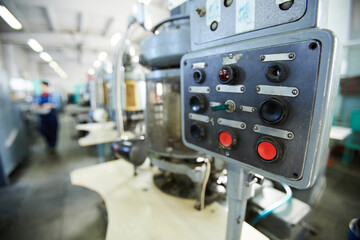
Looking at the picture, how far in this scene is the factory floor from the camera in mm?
1510

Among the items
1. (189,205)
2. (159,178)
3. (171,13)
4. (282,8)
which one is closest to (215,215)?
(189,205)

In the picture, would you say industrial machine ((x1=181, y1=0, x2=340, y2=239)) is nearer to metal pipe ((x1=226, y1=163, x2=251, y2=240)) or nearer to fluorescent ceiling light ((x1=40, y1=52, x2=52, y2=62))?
metal pipe ((x1=226, y1=163, x2=251, y2=240))

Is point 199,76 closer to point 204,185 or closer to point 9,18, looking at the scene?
point 204,185

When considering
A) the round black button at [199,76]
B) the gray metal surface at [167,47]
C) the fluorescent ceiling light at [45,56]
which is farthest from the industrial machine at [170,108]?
the fluorescent ceiling light at [45,56]

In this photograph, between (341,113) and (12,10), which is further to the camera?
(341,113)

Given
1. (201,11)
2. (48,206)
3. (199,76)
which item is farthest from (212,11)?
(48,206)

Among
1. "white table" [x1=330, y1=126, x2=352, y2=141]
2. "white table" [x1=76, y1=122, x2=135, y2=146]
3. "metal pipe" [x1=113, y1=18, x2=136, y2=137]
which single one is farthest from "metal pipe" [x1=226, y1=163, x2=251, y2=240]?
"white table" [x1=76, y1=122, x2=135, y2=146]

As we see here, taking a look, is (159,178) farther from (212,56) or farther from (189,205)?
(212,56)

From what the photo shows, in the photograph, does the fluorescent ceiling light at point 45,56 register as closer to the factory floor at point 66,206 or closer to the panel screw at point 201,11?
the factory floor at point 66,206

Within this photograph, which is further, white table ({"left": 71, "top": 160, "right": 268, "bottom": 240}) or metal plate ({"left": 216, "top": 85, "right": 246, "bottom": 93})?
white table ({"left": 71, "top": 160, "right": 268, "bottom": 240})

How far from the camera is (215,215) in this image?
0.72m

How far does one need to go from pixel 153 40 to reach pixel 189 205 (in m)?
0.75

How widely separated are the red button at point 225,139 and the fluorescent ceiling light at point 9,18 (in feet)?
2.96

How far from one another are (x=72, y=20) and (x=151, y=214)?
191 inches
